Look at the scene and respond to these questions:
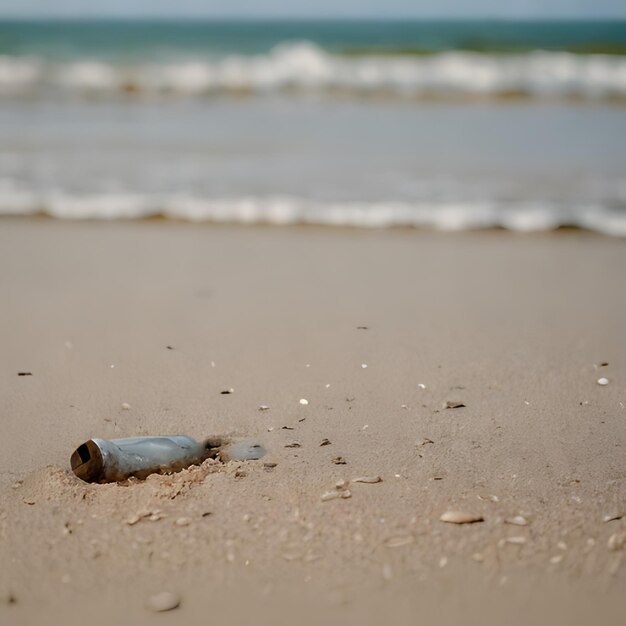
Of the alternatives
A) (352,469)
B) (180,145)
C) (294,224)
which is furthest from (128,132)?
(352,469)

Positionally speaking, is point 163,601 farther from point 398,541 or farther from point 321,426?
point 321,426

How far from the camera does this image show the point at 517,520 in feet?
5.84

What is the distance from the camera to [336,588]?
5.23 ft

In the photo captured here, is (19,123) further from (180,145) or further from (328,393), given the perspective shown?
(328,393)

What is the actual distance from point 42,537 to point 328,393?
964mm

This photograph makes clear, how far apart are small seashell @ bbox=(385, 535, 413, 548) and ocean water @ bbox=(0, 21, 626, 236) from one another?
286 centimetres

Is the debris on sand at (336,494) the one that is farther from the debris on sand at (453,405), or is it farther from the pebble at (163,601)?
the debris on sand at (453,405)

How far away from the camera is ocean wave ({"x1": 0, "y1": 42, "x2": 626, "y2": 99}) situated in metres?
12.7

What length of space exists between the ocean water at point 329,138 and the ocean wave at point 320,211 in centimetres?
2

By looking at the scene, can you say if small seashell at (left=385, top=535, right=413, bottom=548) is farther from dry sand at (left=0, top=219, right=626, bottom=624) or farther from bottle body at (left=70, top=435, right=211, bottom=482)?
bottle body at (left=70, top=435, right=211, bottom=482)

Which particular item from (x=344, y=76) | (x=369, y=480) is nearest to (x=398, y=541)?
(x=369, y=480)

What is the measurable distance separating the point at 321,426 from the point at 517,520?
641 mm

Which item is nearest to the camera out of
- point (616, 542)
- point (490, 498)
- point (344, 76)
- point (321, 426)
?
point (616, 542)

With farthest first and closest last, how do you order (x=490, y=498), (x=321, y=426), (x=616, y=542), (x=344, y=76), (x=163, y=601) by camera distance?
(x=344, y=76) → (x=321, y=426) → (x=490, y=498) → (x=616, y=542) → (x=163, y=601)
